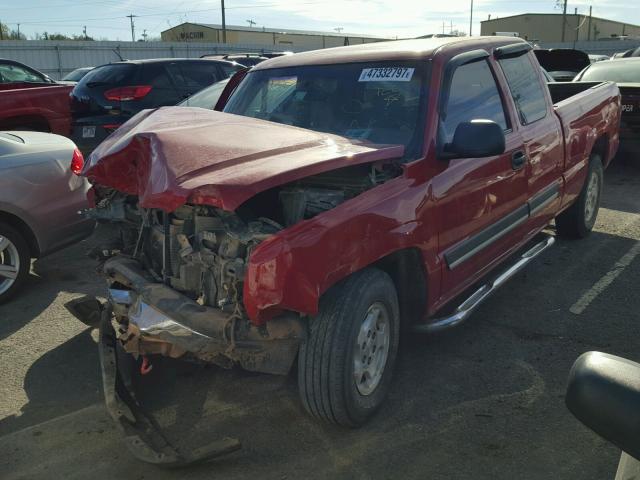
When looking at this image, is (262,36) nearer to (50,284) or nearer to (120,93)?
(120,93)

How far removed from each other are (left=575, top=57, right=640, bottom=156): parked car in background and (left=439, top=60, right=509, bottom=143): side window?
233 inches

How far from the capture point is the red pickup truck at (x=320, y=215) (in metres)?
2.85

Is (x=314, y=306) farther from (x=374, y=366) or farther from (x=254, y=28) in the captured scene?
(x=254, y=28)

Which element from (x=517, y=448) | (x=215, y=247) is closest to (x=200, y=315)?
(x=215, y=247)

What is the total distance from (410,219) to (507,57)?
6.92 feet

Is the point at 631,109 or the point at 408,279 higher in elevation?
the point at 631,109

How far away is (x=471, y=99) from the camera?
4129 millimetres

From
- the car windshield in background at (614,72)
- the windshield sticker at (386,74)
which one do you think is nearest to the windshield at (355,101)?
the windshield sticker at (386,74)

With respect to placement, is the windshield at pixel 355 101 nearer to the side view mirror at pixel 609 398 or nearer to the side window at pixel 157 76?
the side view mirror at pixel 609 398

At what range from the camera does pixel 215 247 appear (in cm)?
311

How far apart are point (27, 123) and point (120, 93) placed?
144cm

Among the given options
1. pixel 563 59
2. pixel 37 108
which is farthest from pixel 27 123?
pixel 563 59

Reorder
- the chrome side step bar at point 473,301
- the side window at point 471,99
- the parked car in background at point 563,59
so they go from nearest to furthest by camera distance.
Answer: the chrome side step bar at point 473,301 → the side window at point 471,99 → the parked car in background at point 563,59

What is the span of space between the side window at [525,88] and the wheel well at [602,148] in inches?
64.3
